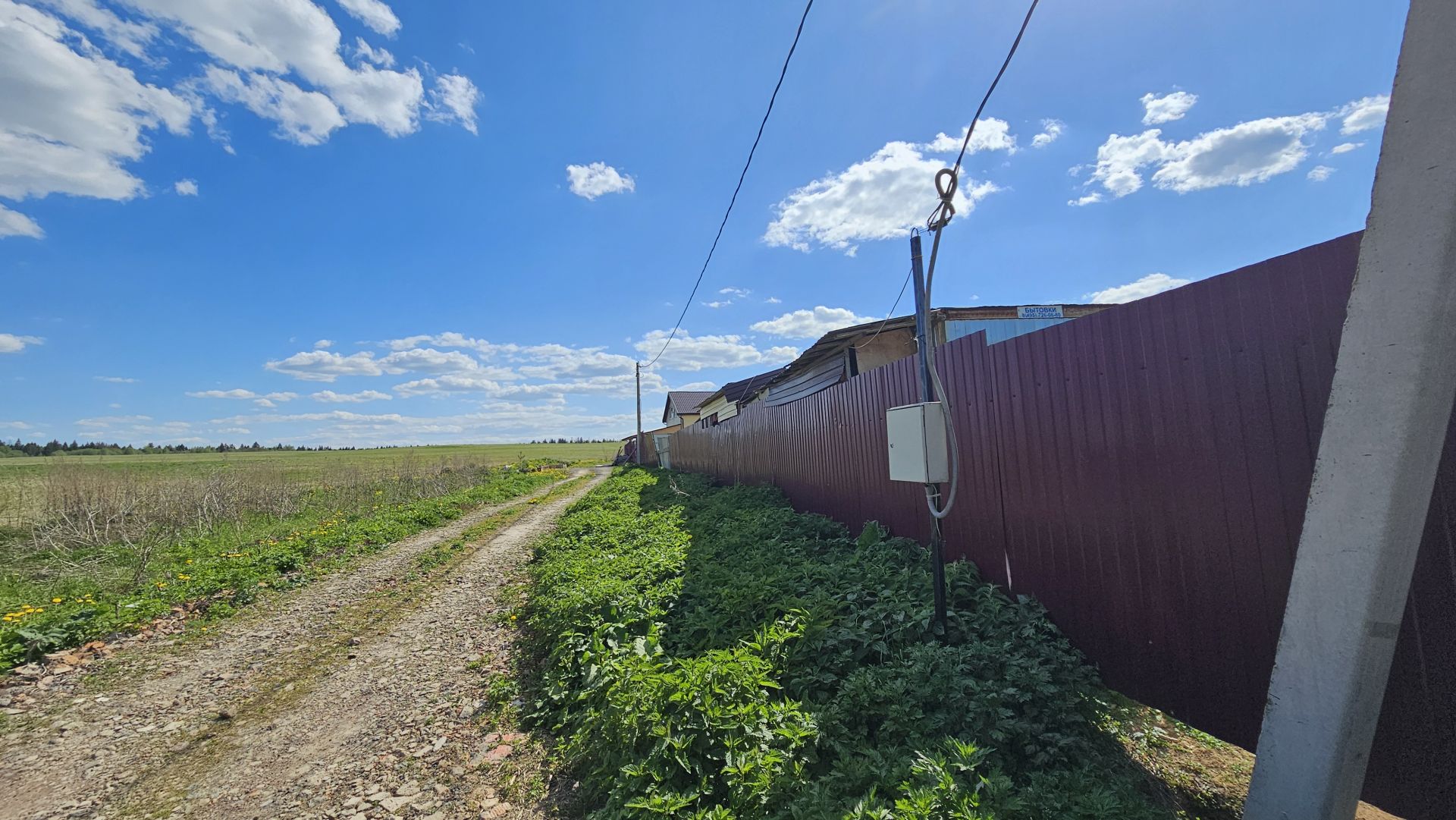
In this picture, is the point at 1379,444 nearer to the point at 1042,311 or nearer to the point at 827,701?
the point at 827,701

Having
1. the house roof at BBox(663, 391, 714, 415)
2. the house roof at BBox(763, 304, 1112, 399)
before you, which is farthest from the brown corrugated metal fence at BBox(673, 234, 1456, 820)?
the house roof at BBox(663, 391, 714, 415)

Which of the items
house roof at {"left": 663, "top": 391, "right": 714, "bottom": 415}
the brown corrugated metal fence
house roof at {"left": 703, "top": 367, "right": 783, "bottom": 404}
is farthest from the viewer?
house roof at {"left": 663, "top": 391, "right": 714, "bottom": 415}

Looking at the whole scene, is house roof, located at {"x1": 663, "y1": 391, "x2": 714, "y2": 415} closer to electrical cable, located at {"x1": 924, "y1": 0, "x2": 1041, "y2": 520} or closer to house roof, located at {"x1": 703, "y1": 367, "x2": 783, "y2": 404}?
house roof, located at {"x1": 703, "y1": 367, "x2": 783, "y2": 404}

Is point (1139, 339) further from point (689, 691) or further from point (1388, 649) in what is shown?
point (689, 691)

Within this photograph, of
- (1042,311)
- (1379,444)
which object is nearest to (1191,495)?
(1379,444)

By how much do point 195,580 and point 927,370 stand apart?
858 centimetres

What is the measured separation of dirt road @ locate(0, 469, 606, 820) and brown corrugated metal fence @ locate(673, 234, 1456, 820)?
9.61 feet

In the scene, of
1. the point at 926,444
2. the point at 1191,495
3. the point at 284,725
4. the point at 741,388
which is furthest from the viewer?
the point at 741,388

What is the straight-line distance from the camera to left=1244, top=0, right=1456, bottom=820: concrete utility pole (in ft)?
4.58

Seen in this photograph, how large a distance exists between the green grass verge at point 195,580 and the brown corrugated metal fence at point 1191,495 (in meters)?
7.64

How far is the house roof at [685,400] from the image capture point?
3650 centimetres

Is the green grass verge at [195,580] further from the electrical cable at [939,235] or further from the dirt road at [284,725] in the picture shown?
the electrical cable at [939,235]

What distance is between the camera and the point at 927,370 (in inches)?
124

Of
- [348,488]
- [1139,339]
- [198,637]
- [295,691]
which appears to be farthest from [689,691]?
[348,488]
